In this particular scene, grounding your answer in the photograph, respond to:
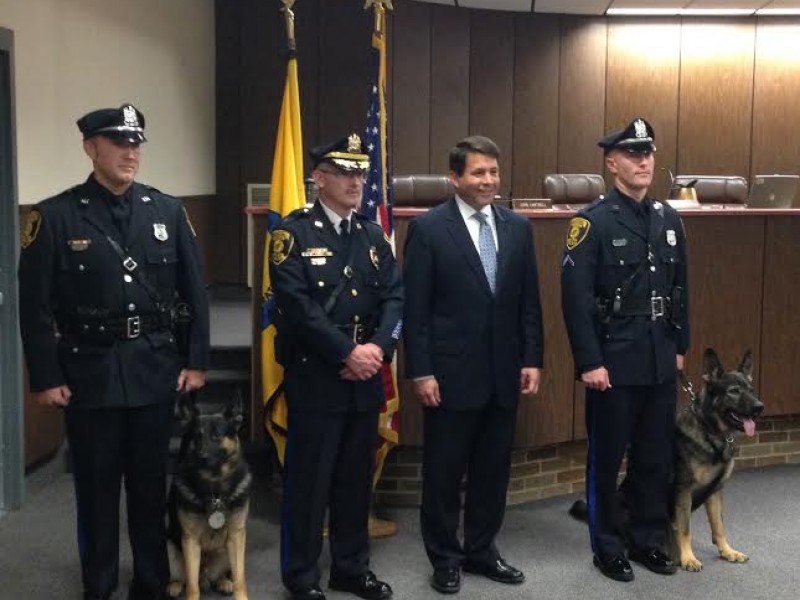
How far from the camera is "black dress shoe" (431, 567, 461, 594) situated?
318cm

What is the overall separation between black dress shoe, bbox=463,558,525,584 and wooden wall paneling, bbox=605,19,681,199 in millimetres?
5597

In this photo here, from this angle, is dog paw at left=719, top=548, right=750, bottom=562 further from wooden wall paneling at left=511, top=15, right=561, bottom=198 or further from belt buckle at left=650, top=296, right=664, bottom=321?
wooden wall paneling at left=511, top=15, right=561, bottom=198

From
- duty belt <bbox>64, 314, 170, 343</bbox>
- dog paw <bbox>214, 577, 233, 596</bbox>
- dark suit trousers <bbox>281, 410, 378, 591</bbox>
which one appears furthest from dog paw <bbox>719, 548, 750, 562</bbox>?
duty belt <bbox>64, 314, 170, 343</bbox>

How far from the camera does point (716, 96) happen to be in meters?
8.12

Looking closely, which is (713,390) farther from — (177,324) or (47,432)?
(47,432)

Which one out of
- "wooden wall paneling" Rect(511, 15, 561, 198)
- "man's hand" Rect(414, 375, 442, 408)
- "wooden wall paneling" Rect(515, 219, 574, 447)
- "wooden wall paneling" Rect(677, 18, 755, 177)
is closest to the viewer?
"man's hand" Rect(414, 375, 442, 408)

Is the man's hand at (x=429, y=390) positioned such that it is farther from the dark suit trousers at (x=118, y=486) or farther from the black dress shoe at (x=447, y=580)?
the dark suit trousers at (x=118, y=486)

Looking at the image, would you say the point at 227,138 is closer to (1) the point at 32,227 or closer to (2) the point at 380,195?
(2) the point at 380,195

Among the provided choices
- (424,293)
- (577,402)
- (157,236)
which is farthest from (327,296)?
(577,402)

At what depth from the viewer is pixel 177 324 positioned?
2.92m

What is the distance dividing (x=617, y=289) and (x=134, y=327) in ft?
5.29

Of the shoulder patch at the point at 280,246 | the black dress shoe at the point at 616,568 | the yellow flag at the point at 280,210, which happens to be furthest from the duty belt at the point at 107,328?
the black dress shoe at the point at 616,568

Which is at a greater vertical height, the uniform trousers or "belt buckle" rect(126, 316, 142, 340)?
"belt buckle" rect(126, 316, 142, 340)

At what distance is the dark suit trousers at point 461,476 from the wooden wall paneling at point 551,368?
0.89m
